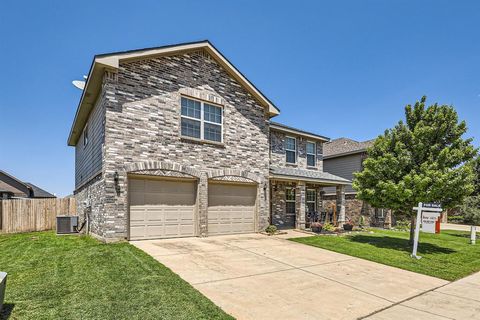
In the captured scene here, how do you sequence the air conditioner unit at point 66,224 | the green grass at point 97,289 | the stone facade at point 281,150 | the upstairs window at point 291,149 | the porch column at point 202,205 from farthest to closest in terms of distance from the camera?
the upstairs window at point 291,149 < the stone facade at point 281,150 < the air conditioner unit at point 66,224 < the porch column at point 202,205 < the green grass at point 97,289

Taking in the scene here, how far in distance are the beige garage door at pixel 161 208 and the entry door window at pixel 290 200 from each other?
23.9 ft

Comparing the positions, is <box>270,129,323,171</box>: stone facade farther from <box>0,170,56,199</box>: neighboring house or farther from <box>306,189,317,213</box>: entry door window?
<box>0,170,56,199</box>: neighboring house

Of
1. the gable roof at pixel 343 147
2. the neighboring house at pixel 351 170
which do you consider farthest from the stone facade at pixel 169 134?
the gable roof at pixel 343 147

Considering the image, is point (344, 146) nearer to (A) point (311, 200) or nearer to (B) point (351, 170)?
(B) point (351, 170)

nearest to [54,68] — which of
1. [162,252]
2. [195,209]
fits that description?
[195,209]

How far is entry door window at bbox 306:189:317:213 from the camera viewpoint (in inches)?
758

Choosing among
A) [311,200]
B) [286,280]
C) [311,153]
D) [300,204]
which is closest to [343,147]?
[311,153]

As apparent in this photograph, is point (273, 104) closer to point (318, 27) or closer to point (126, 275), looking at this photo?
point (318, 27)

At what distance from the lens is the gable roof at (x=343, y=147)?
79.7 ft

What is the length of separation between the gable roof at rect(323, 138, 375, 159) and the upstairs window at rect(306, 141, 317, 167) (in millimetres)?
5309

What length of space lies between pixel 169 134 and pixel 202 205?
3486 mm

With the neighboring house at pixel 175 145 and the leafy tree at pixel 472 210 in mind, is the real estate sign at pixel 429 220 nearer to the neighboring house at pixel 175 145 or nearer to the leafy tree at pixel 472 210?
the neighboring house at pixel 175 145

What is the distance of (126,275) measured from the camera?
628cm

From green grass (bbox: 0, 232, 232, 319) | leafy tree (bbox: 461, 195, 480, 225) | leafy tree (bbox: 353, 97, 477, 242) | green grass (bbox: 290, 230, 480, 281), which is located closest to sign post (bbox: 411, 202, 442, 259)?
leafy tree (bbox: 353, 97, 477, 242)
